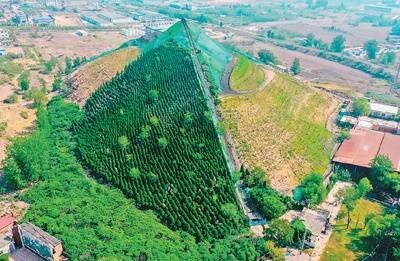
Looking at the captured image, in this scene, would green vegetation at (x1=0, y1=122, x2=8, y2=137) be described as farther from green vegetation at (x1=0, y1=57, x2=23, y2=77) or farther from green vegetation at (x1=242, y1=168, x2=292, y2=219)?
green vegetation at (x1=242, y1=168, x2=292, y2=219)

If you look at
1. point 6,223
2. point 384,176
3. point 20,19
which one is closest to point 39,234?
point 6,223

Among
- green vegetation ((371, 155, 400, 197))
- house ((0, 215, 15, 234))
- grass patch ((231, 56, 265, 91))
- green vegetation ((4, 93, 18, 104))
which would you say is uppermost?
grass patch ((231, 56, 265, 91))

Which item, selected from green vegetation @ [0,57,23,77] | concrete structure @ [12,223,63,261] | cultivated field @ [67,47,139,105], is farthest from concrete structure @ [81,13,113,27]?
concrete structure @ [12,223,63,261]

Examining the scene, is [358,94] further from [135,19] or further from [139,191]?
[135,19]

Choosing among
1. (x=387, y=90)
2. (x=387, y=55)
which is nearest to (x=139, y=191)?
(x=387, y=90)

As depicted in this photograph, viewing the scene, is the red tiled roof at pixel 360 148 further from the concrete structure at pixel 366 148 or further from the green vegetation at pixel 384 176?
the green vegetation at pixel 384 176
